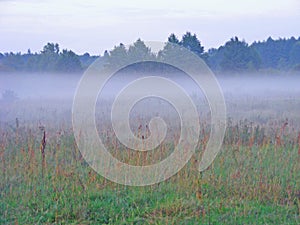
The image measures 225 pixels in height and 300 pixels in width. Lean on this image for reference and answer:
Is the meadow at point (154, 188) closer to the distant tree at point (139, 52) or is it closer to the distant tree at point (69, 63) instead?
the distant tree at point (139, 52)

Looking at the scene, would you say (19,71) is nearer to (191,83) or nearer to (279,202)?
(191,83)

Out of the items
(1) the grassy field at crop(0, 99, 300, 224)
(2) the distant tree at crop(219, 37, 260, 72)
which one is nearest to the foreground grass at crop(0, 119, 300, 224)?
(1) the grassy field at crop(0, 99, 300, 224)

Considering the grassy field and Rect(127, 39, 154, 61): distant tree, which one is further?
Rect(127, 39, 154, 61): distant tree

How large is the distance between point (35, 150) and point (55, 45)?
97.7 feet

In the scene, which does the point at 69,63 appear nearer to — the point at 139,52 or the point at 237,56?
the point at 139,52

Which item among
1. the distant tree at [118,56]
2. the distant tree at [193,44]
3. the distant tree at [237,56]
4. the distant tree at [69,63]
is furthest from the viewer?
the distant tree at [237,56]

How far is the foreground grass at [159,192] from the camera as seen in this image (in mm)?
4793

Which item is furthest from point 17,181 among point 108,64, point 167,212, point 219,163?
point 108,64

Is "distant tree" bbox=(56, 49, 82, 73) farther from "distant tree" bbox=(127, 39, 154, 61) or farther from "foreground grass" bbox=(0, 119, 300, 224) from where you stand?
"foreground grass" bbox=(0, 119, 300, 224)

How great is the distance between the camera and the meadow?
4812mm

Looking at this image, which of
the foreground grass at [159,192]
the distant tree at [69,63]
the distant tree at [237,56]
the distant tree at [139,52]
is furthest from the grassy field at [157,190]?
the distant tree at [237,56]

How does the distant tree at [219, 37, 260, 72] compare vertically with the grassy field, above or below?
above

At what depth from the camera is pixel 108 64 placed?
59.3ft

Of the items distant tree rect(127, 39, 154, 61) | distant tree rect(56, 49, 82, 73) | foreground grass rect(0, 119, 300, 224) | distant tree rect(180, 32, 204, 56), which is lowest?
foreground grass rect(0, 119, 300, 224)
